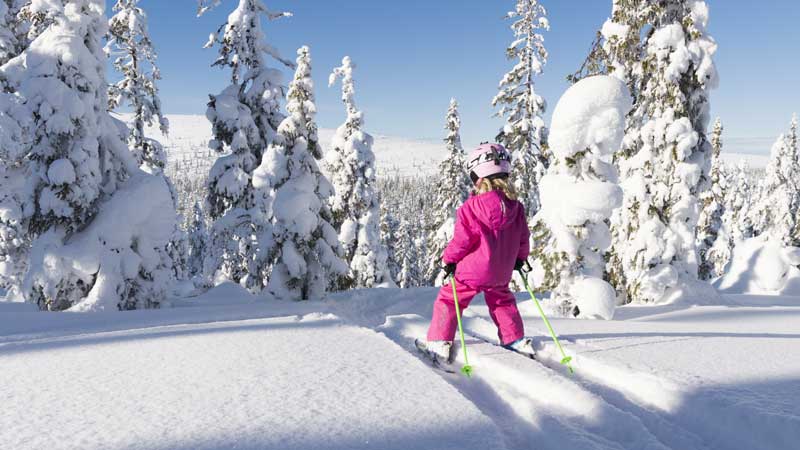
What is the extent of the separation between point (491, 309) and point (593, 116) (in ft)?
16.6

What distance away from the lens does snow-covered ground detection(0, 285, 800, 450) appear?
250cm

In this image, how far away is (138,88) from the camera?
19.2 m

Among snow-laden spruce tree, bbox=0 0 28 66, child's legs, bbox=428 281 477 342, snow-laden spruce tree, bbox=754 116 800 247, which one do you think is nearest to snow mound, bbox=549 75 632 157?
child's legs, bbox=428 281 477 342

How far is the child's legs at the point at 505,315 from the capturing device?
4.65 m

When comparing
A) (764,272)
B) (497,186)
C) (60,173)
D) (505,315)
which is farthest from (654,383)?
(764,272)

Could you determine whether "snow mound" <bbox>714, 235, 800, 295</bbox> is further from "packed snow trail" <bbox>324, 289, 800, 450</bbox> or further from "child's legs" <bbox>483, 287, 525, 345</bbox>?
"child's legs" <bbox>483, 287, 525, 345</bbox>

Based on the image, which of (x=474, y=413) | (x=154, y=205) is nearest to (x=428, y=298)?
(x=154, y=205)

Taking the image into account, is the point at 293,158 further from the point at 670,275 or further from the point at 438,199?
the point at 438,199

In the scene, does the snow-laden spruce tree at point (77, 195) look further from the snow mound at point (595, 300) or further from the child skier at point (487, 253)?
the snow mound at point (595, 300)

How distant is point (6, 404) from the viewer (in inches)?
111

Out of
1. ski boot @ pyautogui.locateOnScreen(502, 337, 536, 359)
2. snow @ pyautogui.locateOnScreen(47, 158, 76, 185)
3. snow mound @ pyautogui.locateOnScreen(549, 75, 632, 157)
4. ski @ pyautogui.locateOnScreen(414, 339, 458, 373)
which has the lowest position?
ski @ pyautogui.locateOnScreen(414, 339, 458, 373)

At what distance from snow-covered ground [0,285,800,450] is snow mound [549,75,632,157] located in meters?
3.99

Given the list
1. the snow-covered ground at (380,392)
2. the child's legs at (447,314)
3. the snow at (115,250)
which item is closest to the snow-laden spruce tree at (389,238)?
the snow at (115,250)

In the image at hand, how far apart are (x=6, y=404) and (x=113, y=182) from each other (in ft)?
30.0
